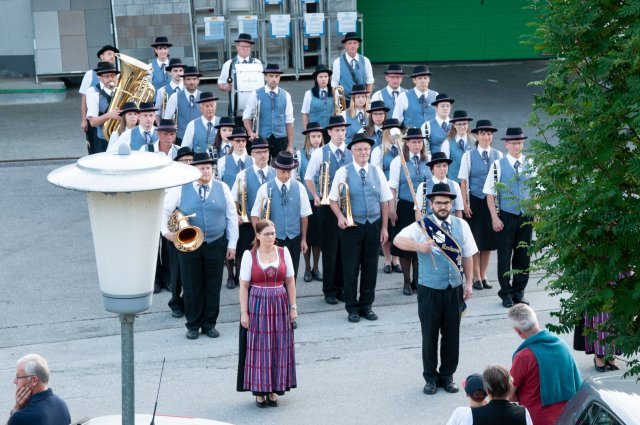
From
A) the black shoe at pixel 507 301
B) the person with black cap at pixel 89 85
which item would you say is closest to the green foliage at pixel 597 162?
the black shoe at pixel 507 301

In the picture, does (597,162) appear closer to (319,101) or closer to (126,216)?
(126,216)

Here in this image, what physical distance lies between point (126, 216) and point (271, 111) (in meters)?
10.1

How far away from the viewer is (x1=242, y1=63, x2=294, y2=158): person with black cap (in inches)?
615

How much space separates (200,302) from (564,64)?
615 cm

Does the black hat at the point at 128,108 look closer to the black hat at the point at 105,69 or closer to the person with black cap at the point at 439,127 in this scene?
the black hat at the point at 105,69

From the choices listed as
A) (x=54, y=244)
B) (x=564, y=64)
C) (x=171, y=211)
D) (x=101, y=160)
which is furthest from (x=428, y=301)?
(x=54, y=244)

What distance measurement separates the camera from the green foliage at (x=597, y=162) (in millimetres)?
6445

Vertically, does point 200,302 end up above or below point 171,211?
below

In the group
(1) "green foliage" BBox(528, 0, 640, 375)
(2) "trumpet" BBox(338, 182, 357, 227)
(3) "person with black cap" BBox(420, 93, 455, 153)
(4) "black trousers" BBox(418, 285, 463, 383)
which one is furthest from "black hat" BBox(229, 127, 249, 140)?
(1) "green foliage" BBox(528, 0, 640, 375)

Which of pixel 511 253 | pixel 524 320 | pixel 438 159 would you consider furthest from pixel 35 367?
pixel 511 253

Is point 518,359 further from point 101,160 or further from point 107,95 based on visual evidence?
point 107,95

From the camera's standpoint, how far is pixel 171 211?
12.0 meters

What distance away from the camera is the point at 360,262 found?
12727 mm

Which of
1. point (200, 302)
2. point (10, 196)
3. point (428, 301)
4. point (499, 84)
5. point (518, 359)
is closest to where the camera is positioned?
point (518, 359)
